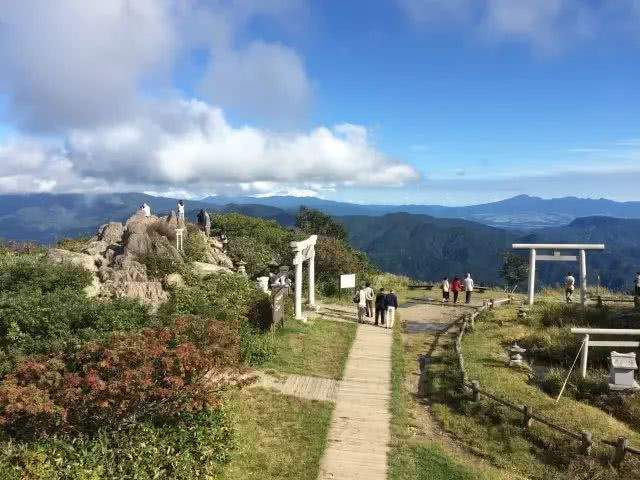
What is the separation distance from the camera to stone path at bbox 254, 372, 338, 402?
13414mm

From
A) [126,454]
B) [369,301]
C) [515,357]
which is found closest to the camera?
[126,454]

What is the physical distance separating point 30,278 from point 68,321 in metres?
3.89

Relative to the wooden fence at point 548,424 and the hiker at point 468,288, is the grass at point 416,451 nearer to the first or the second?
the wooden fence at point 548,424

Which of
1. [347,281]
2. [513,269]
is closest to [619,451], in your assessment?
[347,281]

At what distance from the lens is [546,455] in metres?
11.0

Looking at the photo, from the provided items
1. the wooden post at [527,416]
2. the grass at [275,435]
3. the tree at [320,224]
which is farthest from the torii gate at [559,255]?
the tree at [320,224]

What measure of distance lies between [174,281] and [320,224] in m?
53.0

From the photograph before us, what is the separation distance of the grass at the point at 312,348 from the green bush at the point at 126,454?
16.3ft

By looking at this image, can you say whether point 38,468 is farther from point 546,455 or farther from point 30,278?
point 546,455

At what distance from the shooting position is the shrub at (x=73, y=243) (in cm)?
2344

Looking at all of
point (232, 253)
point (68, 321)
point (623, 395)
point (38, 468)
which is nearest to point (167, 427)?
point (38, 468)

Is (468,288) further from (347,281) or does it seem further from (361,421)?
(361,421)

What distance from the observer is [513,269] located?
77.7m

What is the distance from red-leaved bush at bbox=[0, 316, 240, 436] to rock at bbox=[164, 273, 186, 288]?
7.24 metres
